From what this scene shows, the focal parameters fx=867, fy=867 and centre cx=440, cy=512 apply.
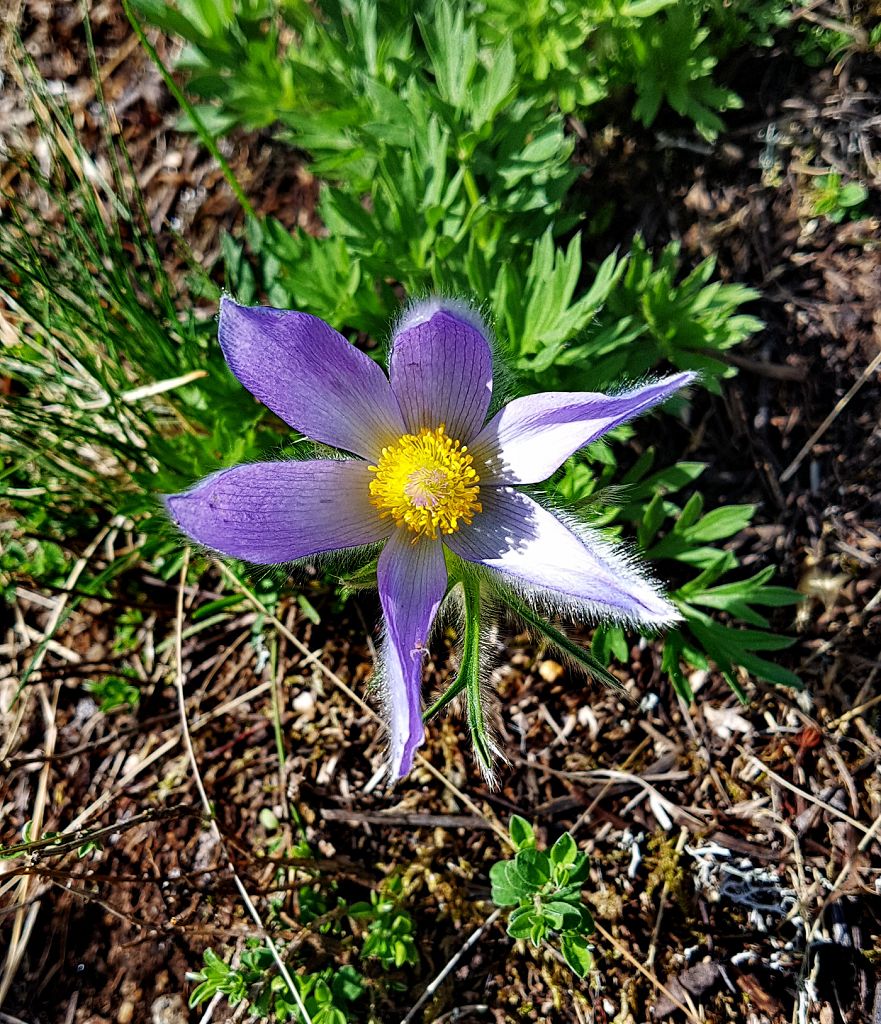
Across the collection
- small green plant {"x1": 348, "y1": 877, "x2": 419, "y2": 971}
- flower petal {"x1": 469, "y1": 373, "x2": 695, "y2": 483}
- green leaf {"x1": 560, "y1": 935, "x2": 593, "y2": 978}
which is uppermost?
flower petal {"x1": 469, "y1": 373, "x2": 695, "y2": 483}

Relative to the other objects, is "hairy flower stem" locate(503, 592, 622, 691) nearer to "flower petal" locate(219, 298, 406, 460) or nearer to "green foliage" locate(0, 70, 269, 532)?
"flower petal" locate(219, 298, 406, 460)

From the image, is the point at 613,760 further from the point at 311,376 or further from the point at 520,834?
the point at 311,376

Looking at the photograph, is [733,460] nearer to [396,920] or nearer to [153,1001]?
[396,920]

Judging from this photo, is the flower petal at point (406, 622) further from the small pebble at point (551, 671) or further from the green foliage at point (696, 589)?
the small pebble at point (551, 671)

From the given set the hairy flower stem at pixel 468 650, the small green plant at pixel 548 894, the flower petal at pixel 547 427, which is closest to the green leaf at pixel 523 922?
the small green plant at pixel 548 894

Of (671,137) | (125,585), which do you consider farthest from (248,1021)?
(671,137)

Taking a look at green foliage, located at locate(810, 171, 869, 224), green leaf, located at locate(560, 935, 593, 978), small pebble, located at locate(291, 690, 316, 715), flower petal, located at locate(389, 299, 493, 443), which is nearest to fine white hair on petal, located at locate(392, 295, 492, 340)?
flower petal, located at locate(389, 299, 493, 443)

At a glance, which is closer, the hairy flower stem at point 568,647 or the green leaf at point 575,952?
the hairy flower stem at point 568,647

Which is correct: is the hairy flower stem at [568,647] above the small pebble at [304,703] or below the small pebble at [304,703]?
below

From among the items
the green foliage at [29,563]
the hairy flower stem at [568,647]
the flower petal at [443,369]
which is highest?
the green foliage at [29,563]
